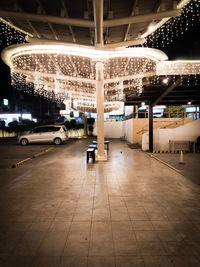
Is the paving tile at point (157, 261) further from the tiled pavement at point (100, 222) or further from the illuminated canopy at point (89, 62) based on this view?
the illuminated canopy at point (89, 62)

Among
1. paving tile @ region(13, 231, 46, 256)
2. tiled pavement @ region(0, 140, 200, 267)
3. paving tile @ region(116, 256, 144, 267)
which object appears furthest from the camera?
paving tile @ region(13, 231, 46, 256)

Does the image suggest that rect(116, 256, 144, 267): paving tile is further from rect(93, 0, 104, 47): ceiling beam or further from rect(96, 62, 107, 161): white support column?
rect(96, 62, 107, 161): white support column

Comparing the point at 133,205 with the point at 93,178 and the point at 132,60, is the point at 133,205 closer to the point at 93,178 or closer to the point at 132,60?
the point at 93,178

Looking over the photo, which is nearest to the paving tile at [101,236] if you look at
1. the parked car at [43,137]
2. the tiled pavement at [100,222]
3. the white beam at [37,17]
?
the tiled pavement at [100,222]

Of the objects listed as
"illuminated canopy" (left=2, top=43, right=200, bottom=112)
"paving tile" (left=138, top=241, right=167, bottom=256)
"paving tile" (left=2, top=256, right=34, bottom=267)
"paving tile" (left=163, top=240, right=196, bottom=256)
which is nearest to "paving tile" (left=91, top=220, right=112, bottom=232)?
"paving tile" (left=138, top=241, right=167, bottom=256)

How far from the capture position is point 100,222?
3.55 meters

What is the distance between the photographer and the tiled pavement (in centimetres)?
262

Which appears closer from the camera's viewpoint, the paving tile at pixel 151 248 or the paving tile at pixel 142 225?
the paving tile at pixel 151 248

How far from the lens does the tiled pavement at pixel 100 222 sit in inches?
103

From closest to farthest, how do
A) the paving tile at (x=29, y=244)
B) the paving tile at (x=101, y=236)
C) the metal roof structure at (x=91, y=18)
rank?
1. the paving tile at (x=29, y=244)
2. the paving tile at (x=101, y=236)
3. the metal roof structure at (x=91, y=18)

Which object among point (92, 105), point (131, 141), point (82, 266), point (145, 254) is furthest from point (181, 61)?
point (92, 105)

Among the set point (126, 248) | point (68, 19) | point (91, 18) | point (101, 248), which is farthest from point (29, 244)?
point (91, 18)

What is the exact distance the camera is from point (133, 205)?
4332 mm

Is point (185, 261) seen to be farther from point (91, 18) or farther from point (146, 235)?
point (91, 18)
